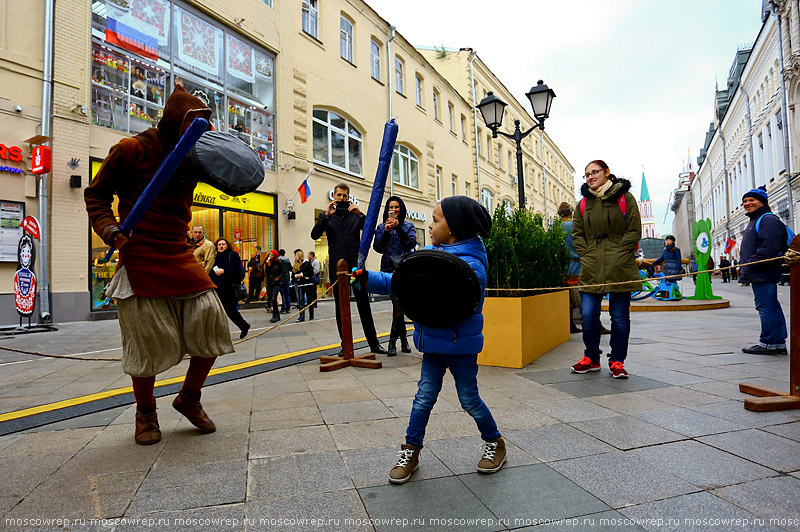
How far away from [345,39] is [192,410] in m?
18.2

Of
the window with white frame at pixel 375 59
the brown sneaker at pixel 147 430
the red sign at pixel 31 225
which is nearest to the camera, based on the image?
the brown sneaker at pixel 147 430

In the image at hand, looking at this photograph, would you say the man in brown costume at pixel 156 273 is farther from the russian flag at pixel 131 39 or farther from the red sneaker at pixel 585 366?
the russian flag at pixel 131 39

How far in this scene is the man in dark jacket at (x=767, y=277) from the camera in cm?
519

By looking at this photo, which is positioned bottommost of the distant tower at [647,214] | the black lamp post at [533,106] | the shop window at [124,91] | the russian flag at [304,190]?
the russian flag at [304,190]

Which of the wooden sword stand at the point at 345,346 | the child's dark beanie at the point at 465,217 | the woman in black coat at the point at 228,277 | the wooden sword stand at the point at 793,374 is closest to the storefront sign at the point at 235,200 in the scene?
the woman in black coat at the point at 228,277

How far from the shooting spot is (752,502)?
1.92 m

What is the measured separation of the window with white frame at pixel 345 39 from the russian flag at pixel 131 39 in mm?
7591

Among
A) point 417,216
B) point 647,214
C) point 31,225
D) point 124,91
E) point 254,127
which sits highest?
point 647,214

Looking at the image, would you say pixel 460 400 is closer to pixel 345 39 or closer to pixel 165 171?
pixel 165 171

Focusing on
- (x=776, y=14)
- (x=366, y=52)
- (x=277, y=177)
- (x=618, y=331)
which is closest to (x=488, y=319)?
(x=618, y=331)

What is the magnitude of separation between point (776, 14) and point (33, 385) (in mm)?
34159

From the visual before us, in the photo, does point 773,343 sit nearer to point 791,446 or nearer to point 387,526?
point 791,446

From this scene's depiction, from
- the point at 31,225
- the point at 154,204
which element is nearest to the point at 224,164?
the point at 154,204

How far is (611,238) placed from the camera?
14.7 ft
